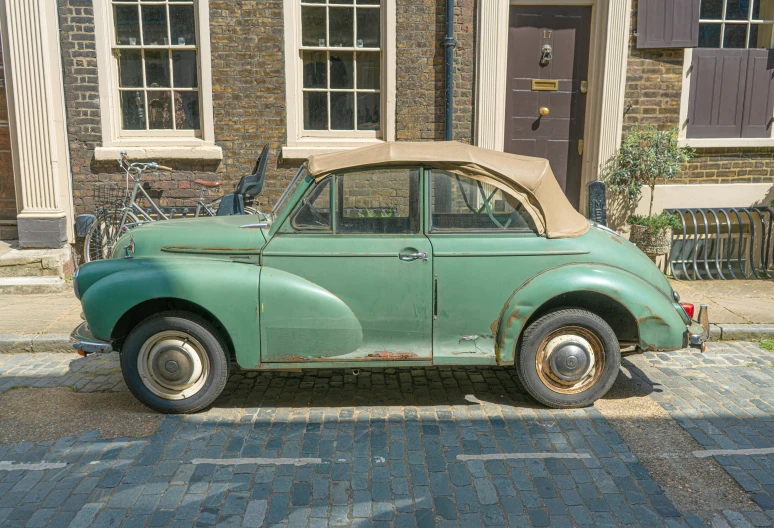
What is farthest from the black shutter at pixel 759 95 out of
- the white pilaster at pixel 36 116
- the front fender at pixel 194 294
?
the white pilaster at pixel 36 116

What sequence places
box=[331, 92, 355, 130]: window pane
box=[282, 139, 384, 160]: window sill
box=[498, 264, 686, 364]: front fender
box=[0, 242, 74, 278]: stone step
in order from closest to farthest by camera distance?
box=[498, 264, 686, 364]: front fender, box=[0, 242, 74, 278]: stone step, box=[282, 139, 384, 160]: window sill, box=[331, 92, 355, 130]: window pane

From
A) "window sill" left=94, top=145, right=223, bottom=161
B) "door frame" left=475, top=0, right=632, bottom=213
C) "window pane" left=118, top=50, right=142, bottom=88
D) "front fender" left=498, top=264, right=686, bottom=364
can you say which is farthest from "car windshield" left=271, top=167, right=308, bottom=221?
"window pane" left=118, top=50, right=142, bottom=88

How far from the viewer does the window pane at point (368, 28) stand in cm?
893

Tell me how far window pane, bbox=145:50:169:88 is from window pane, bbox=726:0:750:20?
7212mm

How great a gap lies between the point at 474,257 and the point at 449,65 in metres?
4.76

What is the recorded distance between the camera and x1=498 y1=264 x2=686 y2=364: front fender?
4691 millimetres

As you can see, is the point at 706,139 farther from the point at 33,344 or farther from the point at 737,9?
the point at 33,344

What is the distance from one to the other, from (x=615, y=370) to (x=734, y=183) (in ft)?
18.5

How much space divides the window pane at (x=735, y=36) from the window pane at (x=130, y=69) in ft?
24.7

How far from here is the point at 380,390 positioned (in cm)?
532

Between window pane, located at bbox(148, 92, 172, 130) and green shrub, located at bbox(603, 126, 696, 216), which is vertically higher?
window pane, located at bbox(148, 92, 172, 130)

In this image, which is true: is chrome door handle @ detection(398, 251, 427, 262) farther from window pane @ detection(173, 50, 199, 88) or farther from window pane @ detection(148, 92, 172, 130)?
window pane @ detection(148, 92, 172, 130)

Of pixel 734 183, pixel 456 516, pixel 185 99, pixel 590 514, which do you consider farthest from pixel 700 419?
pixel 185 99

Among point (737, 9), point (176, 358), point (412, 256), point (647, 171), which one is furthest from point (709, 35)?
point (176, 358)
